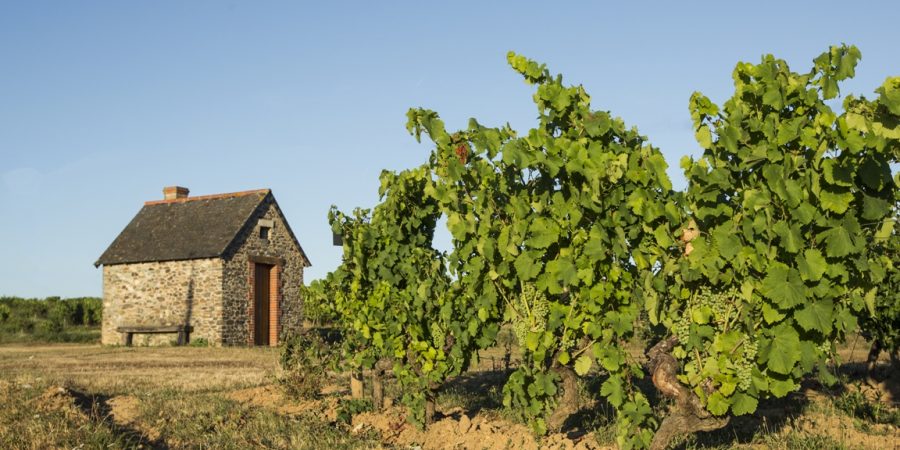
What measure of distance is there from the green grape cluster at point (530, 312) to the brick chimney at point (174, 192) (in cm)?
2565

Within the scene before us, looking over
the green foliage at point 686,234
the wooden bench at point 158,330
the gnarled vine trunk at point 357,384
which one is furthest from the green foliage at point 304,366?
the wooden bench at point 158,330

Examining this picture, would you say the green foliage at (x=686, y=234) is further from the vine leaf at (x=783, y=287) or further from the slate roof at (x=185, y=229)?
the slate roof at (x=185, y=229)

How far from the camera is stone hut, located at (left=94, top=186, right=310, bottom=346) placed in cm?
2567

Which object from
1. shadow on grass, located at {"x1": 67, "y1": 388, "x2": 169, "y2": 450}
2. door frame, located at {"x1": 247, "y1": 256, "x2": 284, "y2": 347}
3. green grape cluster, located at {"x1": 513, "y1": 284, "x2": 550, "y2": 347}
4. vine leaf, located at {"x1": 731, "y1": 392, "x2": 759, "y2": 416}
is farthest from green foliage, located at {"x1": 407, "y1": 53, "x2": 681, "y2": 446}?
door frame, located at {"x1": 247, "y1": 256, "x2": 284, "y2": 347}

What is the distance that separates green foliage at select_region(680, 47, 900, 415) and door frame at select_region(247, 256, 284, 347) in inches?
881

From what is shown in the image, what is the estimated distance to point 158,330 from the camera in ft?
85.6

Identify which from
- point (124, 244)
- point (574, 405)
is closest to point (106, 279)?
point (124, 244)

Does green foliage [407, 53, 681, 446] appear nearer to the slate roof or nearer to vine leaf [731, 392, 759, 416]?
vine leaf [731, 392, 759, 416]

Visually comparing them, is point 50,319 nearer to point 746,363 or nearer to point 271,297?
point 271,297

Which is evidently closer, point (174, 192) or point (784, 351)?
point (784, 351)

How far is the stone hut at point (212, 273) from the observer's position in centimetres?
2567

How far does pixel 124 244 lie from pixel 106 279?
1382mm

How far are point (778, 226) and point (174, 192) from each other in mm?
28340

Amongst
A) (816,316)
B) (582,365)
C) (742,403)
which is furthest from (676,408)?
(816,316)
